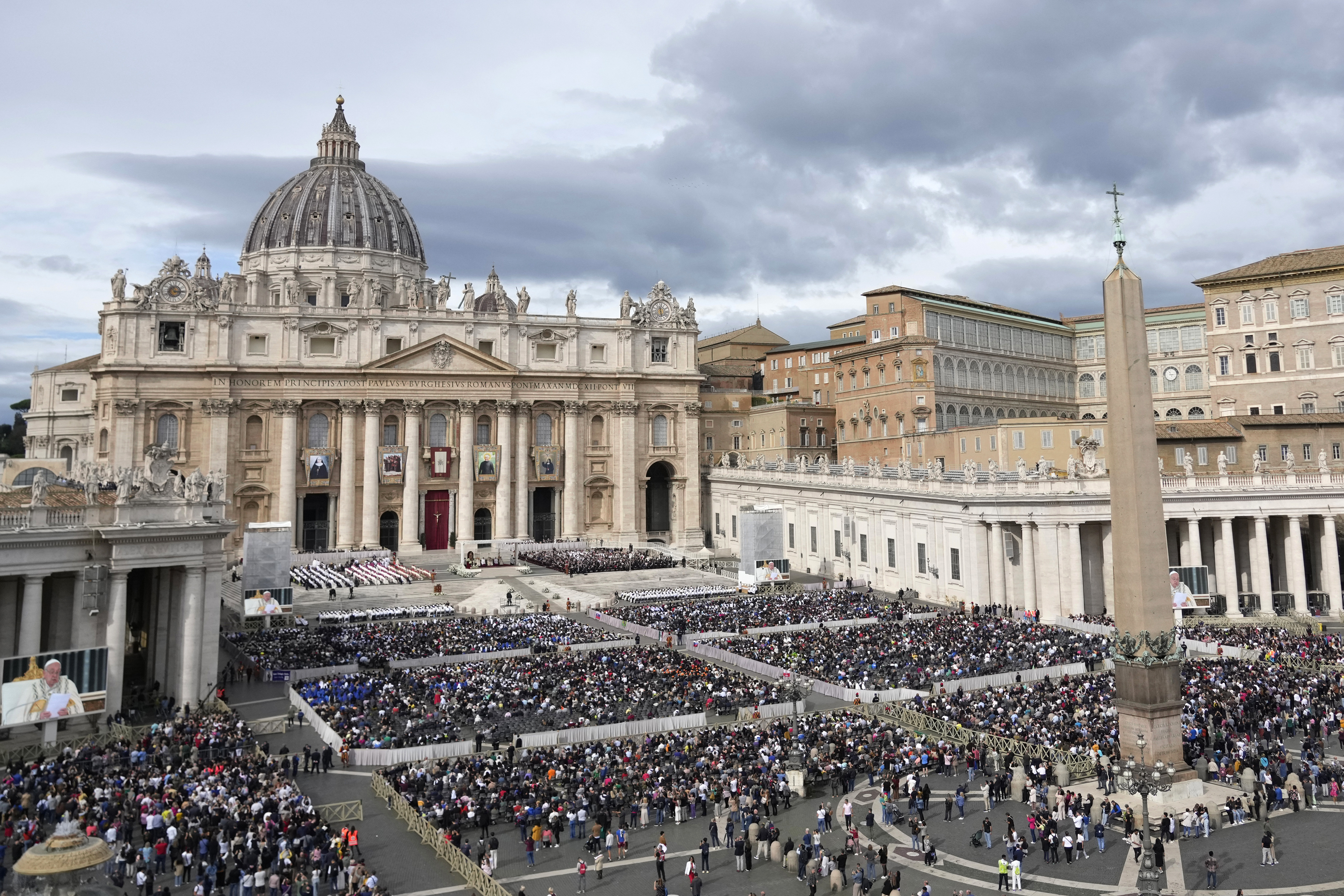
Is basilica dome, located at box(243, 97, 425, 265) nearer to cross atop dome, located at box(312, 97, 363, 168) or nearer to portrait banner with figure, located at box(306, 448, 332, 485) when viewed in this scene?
cross atop dome, located at box(312, 97, 363, 168)

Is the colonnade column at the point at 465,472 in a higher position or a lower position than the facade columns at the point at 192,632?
higher

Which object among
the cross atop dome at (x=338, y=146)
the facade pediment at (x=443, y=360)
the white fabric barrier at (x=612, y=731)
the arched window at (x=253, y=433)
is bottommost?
the white fabric barrier at (x=612, y=731)

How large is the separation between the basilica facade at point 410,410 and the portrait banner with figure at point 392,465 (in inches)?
4.7

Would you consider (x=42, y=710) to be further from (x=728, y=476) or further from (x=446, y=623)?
(x=728, y=476)

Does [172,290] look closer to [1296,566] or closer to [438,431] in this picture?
[438,431]

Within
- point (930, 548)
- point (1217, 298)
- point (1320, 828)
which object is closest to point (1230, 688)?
point (1320, 828)

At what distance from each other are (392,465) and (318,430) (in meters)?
6.14

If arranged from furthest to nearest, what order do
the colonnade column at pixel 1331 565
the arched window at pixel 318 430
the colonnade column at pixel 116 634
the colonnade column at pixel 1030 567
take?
the arched window at pixel 318 430 < the colonnade column at pixel 1030 567 < the colonnade column at pixel 1331 565 < the colonnade column at pixel 116 634

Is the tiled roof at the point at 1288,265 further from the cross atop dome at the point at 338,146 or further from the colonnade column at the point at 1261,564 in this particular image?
the cross atop dome at the point at 338,146

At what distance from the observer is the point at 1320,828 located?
19891mm

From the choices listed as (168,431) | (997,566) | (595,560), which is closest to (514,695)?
(997,566)

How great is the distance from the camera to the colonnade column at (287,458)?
2830 inches

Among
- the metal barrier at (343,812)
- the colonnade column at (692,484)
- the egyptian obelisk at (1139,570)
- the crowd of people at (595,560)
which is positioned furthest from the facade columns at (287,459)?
the egyptian obelisk at (1139,570)

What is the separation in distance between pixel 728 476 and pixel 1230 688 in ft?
171
